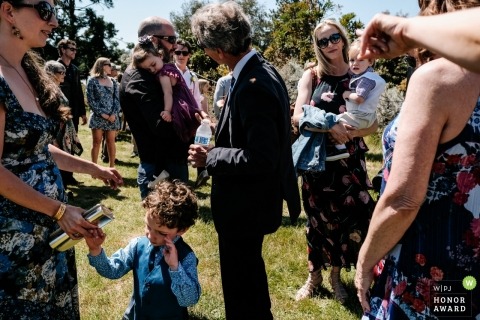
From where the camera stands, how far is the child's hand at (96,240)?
200 centimetres

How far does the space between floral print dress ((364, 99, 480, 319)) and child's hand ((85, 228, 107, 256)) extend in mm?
1342

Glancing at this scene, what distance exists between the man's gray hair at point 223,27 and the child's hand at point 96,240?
4.03 ft

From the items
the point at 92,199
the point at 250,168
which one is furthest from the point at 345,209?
the point at 92,199

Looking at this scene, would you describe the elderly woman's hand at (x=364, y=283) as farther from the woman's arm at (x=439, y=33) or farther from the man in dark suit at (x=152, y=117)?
the man in dark suit at (x=152, y=117)

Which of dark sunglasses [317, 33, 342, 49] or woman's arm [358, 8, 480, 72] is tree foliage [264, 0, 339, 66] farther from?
woman's arm [358, 8, 480, 72]

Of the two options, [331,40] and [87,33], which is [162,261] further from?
[87,33]

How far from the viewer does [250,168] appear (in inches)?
92.3

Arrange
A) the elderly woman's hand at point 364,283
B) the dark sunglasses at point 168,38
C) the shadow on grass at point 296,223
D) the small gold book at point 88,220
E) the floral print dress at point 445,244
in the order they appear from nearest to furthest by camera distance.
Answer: the floral print dress at point 445,244 → the elderly woman's hand at point 364,283 → the small gold book at point 88,220 → the dark sunglasses at point 168,38 → the shadow on grass at point 296,223

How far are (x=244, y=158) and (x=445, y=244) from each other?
114 cm

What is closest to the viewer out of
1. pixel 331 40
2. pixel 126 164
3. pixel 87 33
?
pixel 331 40

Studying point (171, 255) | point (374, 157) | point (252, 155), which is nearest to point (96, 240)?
point (171, 255)

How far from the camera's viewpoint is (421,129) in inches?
53.6

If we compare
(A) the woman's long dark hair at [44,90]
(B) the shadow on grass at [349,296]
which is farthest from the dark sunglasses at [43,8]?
(B) the shadow on grass at [349,296]

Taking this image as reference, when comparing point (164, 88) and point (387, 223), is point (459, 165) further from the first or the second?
point (164, 88)
